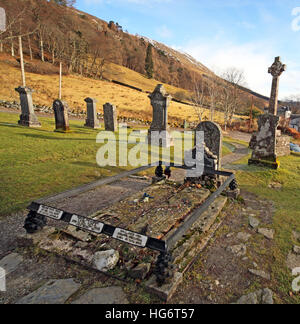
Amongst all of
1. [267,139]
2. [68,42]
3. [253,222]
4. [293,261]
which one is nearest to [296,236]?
[253,222]

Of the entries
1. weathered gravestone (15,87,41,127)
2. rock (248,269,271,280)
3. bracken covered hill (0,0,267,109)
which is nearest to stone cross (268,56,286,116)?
rock (248,269,271,280)

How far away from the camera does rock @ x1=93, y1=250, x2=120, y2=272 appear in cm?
335

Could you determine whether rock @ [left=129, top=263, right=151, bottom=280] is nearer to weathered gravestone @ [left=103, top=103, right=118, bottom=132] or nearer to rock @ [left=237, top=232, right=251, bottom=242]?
rock @ [left=237, top=232, right=251, bottom=242]

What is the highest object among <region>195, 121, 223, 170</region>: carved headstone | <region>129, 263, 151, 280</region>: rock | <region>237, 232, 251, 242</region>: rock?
<region>195, 121, 223, 170</region>: carved headstone

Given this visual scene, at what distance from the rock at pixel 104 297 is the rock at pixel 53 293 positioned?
0.21 m

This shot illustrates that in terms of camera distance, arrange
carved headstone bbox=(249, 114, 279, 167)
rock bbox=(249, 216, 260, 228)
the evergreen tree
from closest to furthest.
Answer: rock bbox=(249, 216, 260, 228) → carved headstone bbox=(249, 114, 279, 167) → the evergreen tree

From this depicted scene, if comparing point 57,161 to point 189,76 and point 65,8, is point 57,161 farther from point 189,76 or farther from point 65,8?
point 189,76

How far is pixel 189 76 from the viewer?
3725 inches

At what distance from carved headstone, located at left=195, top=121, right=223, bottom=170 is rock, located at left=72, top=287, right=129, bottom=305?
18.7ft

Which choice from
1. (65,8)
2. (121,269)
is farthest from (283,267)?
(65,8)

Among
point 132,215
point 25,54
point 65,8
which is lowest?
point 132,215

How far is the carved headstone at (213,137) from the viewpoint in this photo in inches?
290

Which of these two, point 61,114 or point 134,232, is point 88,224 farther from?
point 61,114
